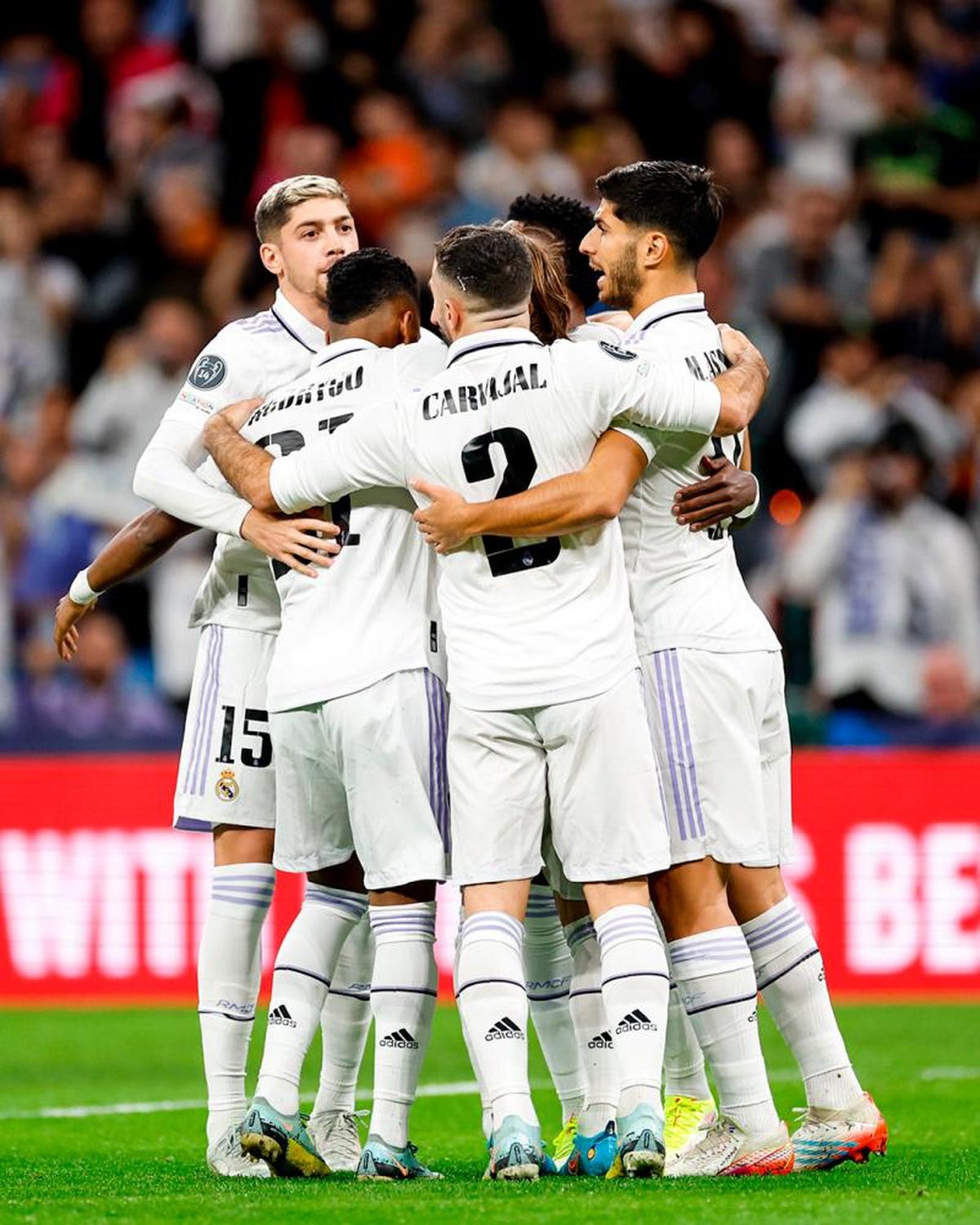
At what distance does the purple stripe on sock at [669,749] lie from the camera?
5.59 metres

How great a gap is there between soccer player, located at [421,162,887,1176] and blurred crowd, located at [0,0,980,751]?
5.96 m

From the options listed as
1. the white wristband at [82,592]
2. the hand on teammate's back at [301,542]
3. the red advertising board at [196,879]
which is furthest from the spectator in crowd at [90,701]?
the hand on teammate's back at [301,542]

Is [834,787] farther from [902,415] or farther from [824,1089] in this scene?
[824,1089]

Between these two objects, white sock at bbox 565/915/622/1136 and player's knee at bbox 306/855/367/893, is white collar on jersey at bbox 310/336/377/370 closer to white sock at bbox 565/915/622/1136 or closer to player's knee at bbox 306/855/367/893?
player's knee at bbox 306/855/367/893

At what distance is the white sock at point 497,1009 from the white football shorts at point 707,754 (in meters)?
0.53

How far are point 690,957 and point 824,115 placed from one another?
1058 centimetres

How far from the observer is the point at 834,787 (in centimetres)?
1116

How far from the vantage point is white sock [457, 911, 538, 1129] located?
5.27 m

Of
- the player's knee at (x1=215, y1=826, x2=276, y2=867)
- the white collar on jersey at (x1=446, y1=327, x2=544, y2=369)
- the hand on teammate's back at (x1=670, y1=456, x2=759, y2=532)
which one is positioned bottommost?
the player's knee at (x1=215, y1=826, x2=276, y2=867)

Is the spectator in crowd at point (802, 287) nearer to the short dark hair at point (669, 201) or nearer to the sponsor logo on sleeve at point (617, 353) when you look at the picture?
the short dark hair at point (669, 201)

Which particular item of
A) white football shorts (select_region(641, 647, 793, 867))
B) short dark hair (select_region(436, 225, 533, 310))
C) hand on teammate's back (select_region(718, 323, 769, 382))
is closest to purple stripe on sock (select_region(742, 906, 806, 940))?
white football shorts (select_region(641, 647, 793, 867))

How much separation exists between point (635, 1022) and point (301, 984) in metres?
0.99

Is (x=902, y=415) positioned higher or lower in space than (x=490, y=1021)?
higher

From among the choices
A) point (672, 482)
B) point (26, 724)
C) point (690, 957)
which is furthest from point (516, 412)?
point (26, 724)
